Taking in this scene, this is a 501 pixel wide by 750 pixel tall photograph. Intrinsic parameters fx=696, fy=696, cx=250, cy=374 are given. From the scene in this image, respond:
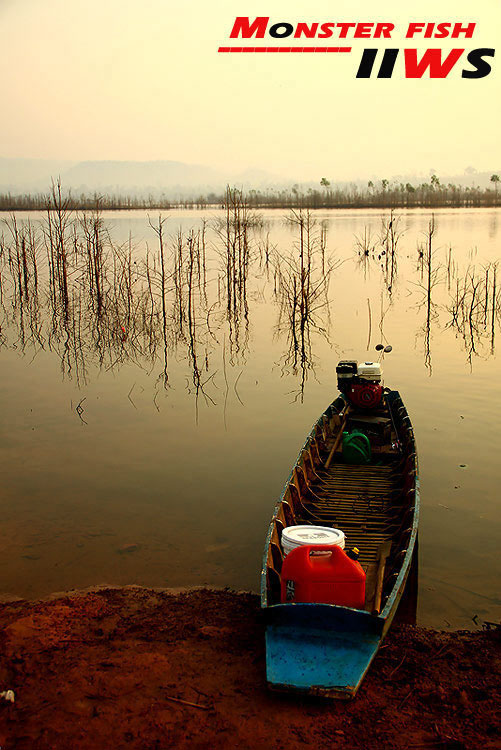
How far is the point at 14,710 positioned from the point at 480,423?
25.5 ft

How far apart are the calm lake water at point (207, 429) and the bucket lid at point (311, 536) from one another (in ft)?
2.84

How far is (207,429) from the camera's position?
1021 cm

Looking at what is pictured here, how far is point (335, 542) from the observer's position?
16.5ft

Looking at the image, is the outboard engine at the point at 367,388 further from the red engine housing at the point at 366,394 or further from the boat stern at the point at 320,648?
the boat stern at the point at 320,648

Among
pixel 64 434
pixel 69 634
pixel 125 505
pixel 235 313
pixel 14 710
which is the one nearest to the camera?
pixel 14 710

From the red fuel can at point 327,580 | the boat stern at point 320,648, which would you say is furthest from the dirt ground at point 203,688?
the red fuel can at point 327,580

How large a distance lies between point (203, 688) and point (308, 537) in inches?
53.5

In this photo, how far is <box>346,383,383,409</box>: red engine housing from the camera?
954cm

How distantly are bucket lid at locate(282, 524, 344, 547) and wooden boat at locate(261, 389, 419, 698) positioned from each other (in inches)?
7.3

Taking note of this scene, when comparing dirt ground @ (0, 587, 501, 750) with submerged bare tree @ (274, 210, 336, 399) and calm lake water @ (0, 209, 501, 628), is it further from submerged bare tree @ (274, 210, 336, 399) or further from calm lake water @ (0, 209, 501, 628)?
submerged bare tree @ (274, 210, 336, 399)

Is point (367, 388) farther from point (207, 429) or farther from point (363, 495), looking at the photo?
point (363, 495)

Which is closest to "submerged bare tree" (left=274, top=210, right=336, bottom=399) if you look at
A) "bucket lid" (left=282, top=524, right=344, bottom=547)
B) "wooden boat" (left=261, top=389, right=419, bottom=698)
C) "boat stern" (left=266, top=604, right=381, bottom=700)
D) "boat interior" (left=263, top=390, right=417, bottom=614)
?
"boat interior" (left=263, top=390, right=417, bottom=614)

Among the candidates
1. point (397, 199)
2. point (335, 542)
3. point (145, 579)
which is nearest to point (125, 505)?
point (145, 579)

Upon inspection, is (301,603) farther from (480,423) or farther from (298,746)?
(480,423)
